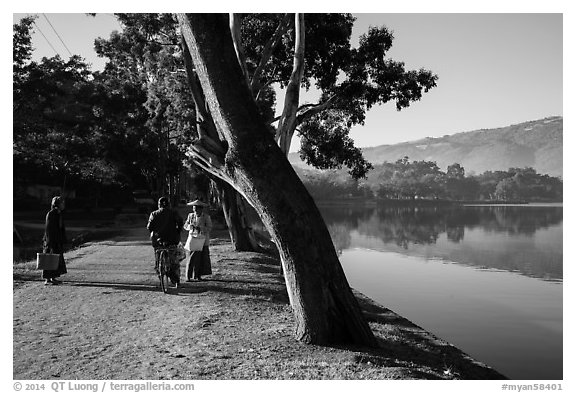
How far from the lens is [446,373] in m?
6.22

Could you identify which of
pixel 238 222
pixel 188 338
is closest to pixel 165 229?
pixel 188 338

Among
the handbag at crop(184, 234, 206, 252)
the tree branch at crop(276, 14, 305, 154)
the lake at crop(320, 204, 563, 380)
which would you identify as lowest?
the lake at crop(320, 204, 563, 380)

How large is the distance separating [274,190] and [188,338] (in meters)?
2.43

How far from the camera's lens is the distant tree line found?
97.1 meters

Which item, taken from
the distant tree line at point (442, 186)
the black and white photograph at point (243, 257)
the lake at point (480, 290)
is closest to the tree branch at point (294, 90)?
the black and white photograph at point (243, 257)

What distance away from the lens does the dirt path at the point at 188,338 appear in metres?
5.85

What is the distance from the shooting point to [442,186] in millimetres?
119438

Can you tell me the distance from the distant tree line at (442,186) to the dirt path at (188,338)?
79.2 metres

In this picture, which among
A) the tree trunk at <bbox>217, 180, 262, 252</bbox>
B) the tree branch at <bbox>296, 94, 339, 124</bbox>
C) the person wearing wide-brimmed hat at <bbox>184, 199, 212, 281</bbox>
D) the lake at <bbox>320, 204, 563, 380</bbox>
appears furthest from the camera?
the tree trunk at <bbox>217, 180, 262, 252</bbox>

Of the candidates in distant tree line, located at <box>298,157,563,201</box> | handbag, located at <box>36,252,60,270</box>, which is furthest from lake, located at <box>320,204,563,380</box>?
distant tree line, located at <box>298,157,563,201</box>

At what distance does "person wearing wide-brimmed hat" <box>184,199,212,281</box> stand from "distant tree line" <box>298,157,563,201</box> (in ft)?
255

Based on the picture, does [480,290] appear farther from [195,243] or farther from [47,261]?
[47,261]

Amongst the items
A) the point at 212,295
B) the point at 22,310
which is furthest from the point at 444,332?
the point at 22,310

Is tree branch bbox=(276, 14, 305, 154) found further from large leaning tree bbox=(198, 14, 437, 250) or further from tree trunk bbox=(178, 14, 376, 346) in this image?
tree trunk bbox=(178, 14, 376, 346)
